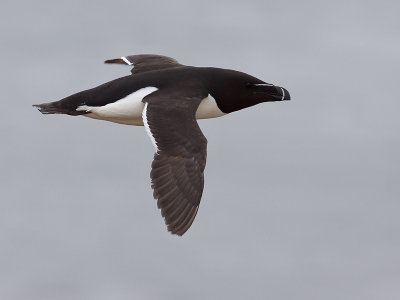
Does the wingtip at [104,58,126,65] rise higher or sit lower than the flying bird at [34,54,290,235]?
higher

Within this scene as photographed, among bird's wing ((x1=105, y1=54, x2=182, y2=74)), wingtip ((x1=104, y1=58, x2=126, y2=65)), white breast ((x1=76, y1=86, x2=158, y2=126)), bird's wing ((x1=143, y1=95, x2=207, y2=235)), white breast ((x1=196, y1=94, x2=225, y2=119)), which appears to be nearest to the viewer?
bird's wing ((x1=143, y1=95, x2=207, y2=235))

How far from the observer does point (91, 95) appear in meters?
18.1

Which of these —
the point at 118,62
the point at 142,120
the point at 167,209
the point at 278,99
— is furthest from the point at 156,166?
the point at 118,62

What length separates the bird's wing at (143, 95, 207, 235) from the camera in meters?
16.2

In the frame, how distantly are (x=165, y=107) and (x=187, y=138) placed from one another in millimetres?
641

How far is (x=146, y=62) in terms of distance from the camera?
20.2m

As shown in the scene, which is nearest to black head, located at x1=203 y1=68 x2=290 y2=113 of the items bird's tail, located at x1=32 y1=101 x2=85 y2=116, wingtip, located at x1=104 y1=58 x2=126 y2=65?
bird's tail, located at x1=32 y1=101 x2=85 y2=116

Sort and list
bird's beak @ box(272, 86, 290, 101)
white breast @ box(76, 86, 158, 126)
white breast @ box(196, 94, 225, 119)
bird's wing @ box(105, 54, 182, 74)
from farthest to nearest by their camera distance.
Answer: bird's wing @ box(105, 54, 182, 74)
bird's beak @ box(272, 86, 290, 101)
white breast @ box(196, 94, 225, 119)
white breast @ box(76, 86, 158, 126)

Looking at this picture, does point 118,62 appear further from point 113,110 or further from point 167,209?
point 167,209

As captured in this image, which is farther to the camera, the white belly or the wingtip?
the wingtip

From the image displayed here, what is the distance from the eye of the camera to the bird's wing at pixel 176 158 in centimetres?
1625

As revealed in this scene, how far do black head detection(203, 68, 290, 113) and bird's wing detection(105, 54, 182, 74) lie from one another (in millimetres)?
1411

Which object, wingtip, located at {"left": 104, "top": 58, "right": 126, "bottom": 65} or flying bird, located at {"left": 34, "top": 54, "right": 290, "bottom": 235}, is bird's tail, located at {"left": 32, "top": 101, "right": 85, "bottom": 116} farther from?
wingtip, located at {"left": 104, "top": 58, "right": 126, "bottom": 65}

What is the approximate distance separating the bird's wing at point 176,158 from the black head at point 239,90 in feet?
2.73
